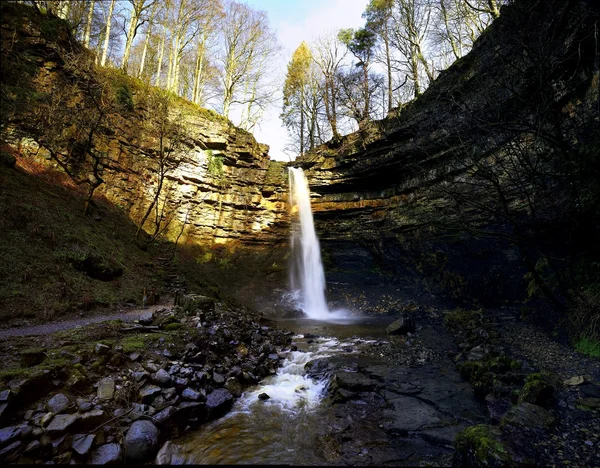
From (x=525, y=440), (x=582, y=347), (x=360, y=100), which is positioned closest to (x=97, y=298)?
(x=525, y=440)

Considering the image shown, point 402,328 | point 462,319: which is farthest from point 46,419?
point 462,319

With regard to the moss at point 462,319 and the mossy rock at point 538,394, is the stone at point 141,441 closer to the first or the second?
the mossy rock at point 538,394

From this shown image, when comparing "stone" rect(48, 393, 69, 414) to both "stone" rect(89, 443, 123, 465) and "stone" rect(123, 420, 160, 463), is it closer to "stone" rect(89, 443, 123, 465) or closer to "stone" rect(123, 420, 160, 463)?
"stone" rect(89, 443, 123, 465)

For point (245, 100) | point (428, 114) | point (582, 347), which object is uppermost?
point (245, 100)

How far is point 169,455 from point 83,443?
1014 mm

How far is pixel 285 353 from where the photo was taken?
834 centimetres

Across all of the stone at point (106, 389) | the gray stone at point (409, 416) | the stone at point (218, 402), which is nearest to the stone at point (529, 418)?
the gray stone at point (409, 416)

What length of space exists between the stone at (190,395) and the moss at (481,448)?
3.88 metres

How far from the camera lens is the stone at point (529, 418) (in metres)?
4.01

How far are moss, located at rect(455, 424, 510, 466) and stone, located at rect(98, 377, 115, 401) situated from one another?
4.87 metres

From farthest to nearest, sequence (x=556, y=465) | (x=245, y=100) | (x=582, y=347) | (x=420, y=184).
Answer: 1. (x=245, y=100)
2. (x=420, y=184)
3. (x=582, y=347)
4. (x=556, y=465)

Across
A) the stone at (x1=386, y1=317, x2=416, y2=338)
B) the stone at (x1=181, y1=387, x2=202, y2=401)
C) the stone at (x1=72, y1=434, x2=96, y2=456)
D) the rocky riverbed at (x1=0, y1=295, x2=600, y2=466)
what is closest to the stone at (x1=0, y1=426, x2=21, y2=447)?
the rocky riverbed at (x1=0, y1=295, x2=600, y2=466)

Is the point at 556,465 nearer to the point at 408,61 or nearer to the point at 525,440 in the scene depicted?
the point at 525,440

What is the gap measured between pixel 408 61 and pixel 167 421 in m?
24.0
